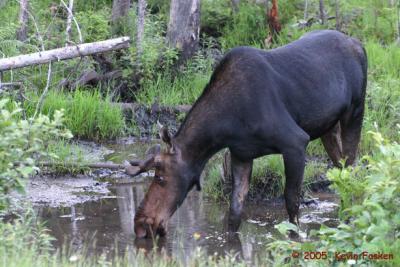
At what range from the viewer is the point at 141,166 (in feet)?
30.5

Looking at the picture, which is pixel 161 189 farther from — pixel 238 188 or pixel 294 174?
pixel 294 174

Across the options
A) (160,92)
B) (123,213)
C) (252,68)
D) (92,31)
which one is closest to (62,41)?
(92,31)

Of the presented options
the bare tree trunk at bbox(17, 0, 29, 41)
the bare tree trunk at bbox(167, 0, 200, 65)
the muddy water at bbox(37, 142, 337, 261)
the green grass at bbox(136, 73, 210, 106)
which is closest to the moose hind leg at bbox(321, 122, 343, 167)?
the muddy water at bbox(37, 142, 337, 261)

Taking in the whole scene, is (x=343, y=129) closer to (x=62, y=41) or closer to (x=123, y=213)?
(x=123, y=213)

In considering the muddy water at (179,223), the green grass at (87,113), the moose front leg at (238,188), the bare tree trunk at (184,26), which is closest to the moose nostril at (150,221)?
the muddy water at (179,223)

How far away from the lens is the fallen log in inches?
445

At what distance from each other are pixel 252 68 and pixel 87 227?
239 cm

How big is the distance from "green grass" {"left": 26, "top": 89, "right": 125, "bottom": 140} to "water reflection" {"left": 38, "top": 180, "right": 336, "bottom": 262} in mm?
1918

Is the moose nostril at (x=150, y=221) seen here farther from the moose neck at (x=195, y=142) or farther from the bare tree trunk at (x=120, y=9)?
the bare tree trunk at (x=120, y=9)

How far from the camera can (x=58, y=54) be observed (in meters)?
11.4

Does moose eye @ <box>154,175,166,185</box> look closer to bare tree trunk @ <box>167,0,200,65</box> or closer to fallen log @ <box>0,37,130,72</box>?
fallen log @ <box>0,37,130,72</box>

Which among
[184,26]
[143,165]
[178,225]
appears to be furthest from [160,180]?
[184,26]

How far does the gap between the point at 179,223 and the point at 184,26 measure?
5.51 meters

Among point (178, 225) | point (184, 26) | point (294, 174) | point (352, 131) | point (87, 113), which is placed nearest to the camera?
point (294, 174)
